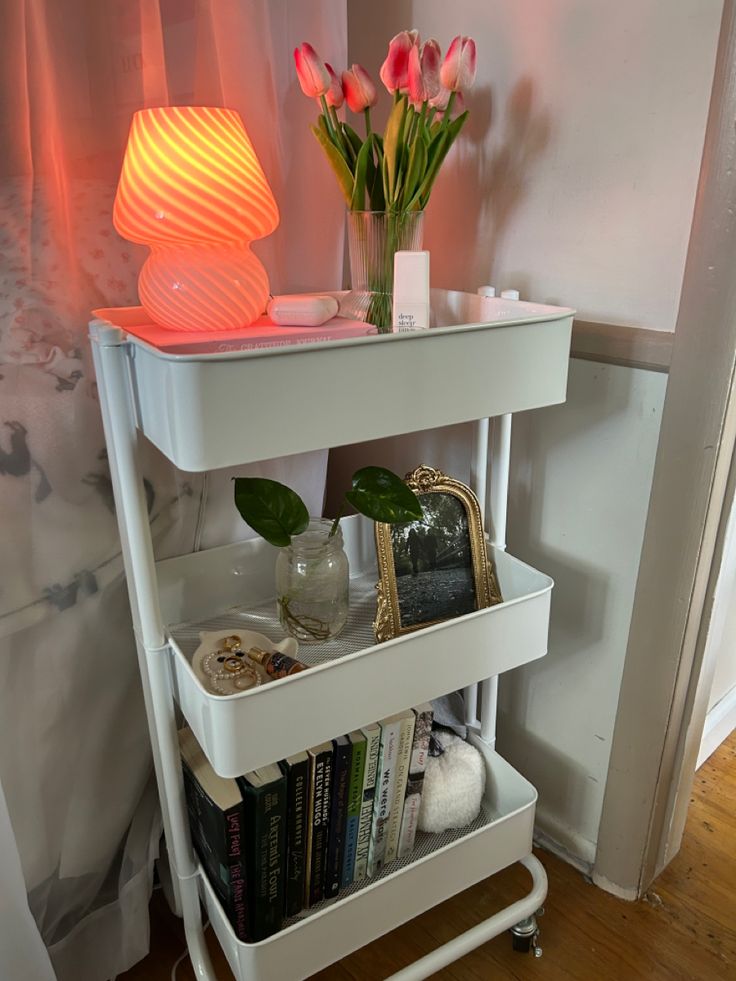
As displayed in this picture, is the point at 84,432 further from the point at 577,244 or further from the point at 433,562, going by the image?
the point at 577,244

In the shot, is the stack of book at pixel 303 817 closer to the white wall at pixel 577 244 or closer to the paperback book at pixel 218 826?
the paperback book at pixel 218 826

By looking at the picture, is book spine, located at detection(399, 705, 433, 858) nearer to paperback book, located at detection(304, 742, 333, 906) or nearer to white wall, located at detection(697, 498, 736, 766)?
paperback book, located at detection(304, 742, 333, 906)

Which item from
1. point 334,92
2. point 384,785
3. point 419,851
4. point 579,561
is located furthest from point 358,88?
point 419,851

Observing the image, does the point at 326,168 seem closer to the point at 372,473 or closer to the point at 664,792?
the point at 372,473

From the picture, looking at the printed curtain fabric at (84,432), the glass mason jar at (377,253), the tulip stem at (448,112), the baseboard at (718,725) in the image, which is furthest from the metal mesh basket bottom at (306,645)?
the baseboard at (718,725)

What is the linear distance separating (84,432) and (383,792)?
2.00 ft

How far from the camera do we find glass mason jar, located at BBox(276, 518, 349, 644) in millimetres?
961

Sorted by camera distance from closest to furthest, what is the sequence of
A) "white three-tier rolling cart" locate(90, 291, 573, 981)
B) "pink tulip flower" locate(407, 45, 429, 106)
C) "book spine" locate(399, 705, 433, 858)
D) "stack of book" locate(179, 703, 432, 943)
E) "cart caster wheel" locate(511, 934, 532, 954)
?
"white three-tier rolling cart" locate(90, 291, 573, 981), "pink tulip flower" locate(407, 45, 429, 106), "stack of book" locate(179, 703, 432, 943), "book spine" locate(399, 705, 433, 858), "cart caster wheel" locate(511, 934, 532, 954)

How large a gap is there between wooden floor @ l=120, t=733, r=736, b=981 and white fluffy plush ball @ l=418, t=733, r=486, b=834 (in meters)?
0.18

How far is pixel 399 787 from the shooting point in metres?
1.07

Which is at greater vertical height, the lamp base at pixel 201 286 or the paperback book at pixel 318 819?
the lamp base at pixel 201 286

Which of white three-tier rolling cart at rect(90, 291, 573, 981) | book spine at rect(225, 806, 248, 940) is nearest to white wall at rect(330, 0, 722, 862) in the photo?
white three-tier rolling cart at rect(90, 291, 573, 981)

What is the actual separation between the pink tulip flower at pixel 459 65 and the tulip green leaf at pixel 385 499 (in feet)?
1.44

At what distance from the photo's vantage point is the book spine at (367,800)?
3.31 ft
